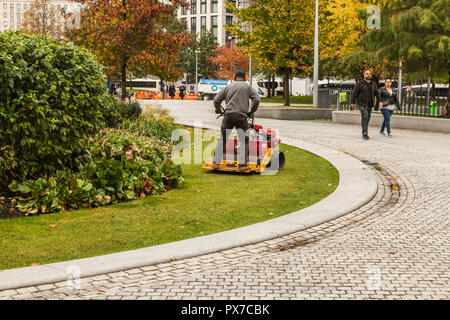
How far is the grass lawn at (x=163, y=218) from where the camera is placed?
621 centimetres

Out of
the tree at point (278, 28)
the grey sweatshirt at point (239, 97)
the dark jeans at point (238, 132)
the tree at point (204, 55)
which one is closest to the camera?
the grey sweatshirt at point (239, 97)

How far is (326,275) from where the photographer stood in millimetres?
5363

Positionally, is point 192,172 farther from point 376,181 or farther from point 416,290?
point 416,290

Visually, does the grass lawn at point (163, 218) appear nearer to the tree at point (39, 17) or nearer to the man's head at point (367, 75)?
the man's head at point (367, 75)

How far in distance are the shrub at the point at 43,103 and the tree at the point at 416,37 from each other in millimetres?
15794

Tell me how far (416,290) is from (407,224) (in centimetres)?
270

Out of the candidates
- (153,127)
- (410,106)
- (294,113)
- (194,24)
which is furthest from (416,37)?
(194,24)

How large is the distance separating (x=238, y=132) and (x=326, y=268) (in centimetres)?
553

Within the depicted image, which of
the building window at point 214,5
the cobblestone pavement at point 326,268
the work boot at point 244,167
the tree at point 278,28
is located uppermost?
the building window at point 214,5

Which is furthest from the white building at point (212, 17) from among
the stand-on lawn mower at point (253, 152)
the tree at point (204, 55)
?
the stand-on lawn mower at point (253, 152)

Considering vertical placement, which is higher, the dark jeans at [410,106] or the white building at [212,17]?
the white building at [212,17]

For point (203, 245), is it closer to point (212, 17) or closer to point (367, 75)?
point (367, 75)

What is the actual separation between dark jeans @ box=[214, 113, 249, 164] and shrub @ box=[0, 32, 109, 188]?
9.36 feet

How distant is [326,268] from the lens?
18.3ft
